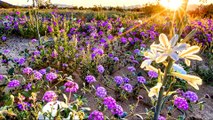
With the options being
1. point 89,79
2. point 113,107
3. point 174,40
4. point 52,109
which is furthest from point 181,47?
point 89,79

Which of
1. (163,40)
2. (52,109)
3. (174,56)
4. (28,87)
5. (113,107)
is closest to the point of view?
(174,56)

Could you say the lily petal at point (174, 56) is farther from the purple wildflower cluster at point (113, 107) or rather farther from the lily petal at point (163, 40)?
the purple wildflower cluster at point (113, 107)

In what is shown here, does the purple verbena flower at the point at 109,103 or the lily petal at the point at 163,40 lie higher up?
the lily petal at the point at 163,40

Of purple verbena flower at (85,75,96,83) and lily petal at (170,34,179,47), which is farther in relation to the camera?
purple verbena flower at (85,75,96,83)

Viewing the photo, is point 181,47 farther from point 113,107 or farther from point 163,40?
point 113,107

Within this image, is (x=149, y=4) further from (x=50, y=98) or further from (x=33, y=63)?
(x=50, y=98)

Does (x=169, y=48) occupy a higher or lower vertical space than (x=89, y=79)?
higher

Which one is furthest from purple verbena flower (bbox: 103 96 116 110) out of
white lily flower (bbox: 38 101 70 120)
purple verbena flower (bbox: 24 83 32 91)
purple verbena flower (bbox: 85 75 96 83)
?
purple verbena flower (bbox: 24 83 32 91)

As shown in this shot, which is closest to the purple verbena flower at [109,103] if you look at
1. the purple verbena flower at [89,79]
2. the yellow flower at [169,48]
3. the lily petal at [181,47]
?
the purple verbena flower at [89,79]

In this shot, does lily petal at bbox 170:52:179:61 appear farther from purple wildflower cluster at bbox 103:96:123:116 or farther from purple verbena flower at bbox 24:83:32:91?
purple verbena flower at bbox 24:83:32:91

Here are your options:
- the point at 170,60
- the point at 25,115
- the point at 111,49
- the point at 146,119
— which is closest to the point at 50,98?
the point at 25,115

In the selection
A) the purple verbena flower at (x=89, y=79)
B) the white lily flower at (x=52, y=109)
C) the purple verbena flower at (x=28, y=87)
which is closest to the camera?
the white lily flower at (x=52, y=109)

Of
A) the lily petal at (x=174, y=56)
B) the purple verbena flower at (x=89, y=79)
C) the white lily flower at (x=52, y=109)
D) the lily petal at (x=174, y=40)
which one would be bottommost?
the purple verbena flower at (x=89, y=79)

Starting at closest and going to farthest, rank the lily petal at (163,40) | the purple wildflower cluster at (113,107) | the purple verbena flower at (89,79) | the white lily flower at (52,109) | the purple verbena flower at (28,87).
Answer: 1. the lily petal at (163,40)
2. the white lily flower at (52,109)
3. the purple wildflower cluster at (113,107)
4. the purple verbena flower at (28,87)
5. the purple verbena flower at (89,79)
